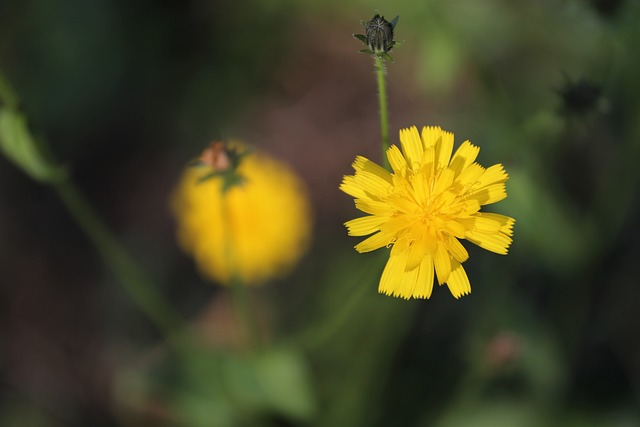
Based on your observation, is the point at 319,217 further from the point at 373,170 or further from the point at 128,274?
the point at 373,170

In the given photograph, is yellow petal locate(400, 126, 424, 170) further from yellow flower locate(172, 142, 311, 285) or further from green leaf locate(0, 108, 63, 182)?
yellow flower locate(172, 142, 311, 285)

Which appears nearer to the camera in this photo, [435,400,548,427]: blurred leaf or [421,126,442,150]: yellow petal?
[421,126,442,150]: yellow petal

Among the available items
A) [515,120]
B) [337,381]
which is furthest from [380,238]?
[515,120]

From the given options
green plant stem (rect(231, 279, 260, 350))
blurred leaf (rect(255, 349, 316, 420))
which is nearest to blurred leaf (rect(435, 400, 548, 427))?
blurred leaf (rect(255, 349, 316, 420))

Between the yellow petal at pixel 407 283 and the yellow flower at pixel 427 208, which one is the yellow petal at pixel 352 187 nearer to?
the yellow flower at pixel 427 208

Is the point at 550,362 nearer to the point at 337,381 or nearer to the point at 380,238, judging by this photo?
the point at 337,381

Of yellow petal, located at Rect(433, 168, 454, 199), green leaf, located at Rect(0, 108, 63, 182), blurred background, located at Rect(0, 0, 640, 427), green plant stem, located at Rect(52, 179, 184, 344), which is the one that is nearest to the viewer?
yellow petal, located at Rect(433, 168, 454, 199)

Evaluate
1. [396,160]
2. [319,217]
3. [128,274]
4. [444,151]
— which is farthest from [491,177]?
[319,217]

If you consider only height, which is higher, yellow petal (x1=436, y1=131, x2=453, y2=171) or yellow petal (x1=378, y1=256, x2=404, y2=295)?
yellow petal (x1=436, y1=131, x2=453, y2=171)
